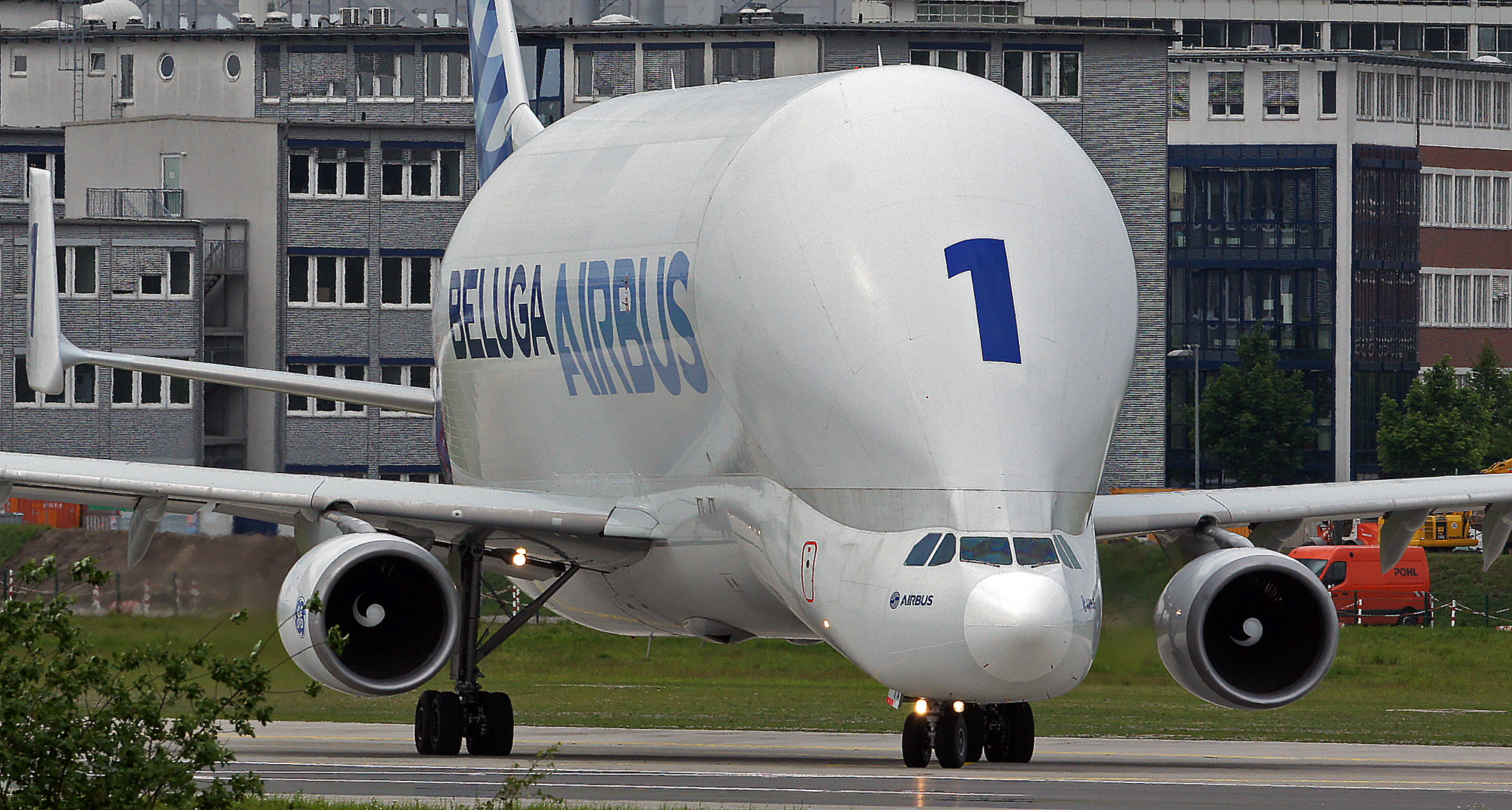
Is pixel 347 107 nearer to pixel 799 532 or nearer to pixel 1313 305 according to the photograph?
pixel 1313 305

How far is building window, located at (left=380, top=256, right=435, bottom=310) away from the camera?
10200 centimetres

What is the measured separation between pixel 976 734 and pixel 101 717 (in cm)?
1353

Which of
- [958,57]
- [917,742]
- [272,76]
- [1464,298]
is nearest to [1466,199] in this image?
[1464,298]

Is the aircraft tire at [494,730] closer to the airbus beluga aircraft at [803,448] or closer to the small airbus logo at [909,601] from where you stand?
the airbus beluga aircraft at [803,448]

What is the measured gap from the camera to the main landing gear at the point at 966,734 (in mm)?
23875

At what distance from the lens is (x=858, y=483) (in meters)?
20.5

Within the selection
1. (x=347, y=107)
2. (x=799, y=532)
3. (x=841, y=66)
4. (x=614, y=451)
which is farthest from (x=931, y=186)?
(x=347, y=107)

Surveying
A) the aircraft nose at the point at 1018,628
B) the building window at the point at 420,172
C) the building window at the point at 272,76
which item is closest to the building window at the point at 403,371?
the building window at the point at 420,172

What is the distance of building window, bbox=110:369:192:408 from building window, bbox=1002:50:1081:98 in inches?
1416

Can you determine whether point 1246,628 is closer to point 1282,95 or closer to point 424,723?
point 424,723

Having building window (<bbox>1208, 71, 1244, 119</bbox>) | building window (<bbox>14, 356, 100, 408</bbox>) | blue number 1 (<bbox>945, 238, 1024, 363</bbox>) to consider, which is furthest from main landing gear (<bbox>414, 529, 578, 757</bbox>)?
building window (<bbox>1208, 71, 1244, 119</bbox>)

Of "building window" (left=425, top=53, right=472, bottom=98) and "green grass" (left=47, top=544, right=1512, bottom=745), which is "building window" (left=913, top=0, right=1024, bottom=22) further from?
"green grass" (left=47, top=544, right=1512, bottom=745)

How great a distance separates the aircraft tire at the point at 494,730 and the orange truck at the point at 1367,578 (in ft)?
163

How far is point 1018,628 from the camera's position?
61.7 feet
